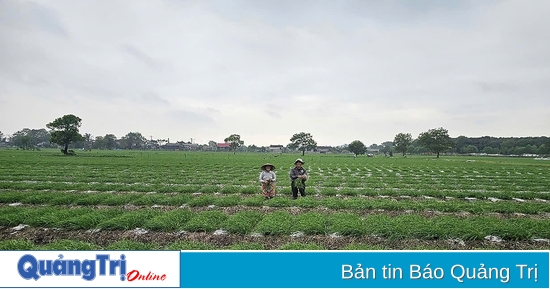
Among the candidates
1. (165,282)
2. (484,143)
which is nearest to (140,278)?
(165,282)

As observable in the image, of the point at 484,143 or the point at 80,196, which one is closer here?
the point at 80,196

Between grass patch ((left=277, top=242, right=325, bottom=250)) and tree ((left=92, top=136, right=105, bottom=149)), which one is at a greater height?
tree ((left=92, top=136, right=105, bottom=149))

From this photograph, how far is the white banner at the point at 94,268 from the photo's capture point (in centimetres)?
468

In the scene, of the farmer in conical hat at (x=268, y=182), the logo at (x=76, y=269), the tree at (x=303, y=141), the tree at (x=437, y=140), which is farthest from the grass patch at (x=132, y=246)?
the tree at (x=303, y=141)

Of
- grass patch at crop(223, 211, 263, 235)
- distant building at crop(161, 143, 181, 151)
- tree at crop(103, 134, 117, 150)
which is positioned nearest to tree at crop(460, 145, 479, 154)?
distant building at crop(161, 143, 181, 151)

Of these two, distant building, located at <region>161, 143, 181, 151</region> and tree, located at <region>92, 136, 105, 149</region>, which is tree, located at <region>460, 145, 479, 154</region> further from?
tree, located at <region>92, 136, 105, 149</region>

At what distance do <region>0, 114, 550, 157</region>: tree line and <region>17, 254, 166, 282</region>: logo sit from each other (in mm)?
67755

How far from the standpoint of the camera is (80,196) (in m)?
11.4

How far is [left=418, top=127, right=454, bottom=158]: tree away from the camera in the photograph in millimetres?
88750

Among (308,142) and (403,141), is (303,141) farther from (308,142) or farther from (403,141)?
(403,141)

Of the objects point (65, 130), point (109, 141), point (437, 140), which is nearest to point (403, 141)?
point (437, 140)

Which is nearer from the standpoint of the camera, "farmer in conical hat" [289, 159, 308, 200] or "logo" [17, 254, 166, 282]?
"logo" [17, 254, 166, 282]

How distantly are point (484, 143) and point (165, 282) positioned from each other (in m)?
201

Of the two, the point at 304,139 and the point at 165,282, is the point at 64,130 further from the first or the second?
the point at 304,139
